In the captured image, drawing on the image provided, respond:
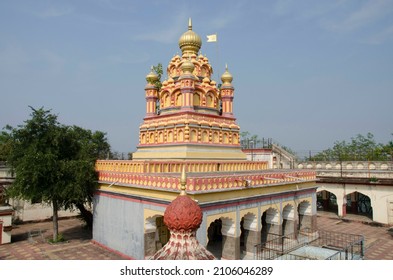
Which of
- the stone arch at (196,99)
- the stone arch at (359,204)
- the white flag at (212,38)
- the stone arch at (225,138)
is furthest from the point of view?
the stone arch at (359,204)

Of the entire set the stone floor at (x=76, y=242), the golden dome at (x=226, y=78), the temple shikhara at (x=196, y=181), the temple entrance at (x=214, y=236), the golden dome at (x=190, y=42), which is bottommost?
the stone floor at (x=76, y=242)

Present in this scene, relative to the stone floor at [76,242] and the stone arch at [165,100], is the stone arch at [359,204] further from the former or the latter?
the stone arch at [165,100]

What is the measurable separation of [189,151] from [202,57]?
781cm

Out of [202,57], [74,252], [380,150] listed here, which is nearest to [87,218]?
[74,252]

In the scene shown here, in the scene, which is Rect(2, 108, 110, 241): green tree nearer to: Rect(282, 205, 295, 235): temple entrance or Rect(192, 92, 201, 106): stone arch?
Rect(192, 92, 201, 106): stone arch

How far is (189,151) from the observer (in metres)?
17.8

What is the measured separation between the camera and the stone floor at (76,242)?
16281mm

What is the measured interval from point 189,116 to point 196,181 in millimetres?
7299

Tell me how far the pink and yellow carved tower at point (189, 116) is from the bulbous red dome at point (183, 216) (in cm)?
1266

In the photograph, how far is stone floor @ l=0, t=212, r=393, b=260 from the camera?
16281 mm

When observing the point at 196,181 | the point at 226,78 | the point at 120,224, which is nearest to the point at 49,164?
the point at 120,224

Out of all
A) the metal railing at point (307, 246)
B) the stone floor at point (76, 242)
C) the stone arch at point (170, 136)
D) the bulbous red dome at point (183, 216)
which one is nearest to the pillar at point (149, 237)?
the stone floor at point (76, 242)

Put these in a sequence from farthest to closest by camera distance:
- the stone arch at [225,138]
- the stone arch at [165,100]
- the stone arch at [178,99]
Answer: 1. the stone arch at [165,100]
2. the stone arch at [225,138]
3. the stone arch at [178,99]

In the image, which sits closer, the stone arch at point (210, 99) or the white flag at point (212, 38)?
the stone arch at point (210, 99)
